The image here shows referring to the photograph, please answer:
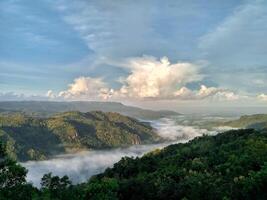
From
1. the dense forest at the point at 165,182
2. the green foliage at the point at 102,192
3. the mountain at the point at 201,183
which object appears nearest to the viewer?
the dense forest at the point at 165,182

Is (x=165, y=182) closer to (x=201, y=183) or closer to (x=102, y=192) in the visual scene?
(x=201, y=183)

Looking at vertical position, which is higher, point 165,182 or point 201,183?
point 201,183

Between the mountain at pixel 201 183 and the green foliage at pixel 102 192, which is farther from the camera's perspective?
the mountain at pixel 201 183

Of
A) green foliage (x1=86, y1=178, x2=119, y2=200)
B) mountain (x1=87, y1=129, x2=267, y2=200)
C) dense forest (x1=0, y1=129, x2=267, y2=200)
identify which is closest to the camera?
dense forest (x1=0, y1=129, x2=267, y2=200)

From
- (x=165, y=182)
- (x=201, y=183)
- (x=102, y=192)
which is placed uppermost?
(x=102, y=192)

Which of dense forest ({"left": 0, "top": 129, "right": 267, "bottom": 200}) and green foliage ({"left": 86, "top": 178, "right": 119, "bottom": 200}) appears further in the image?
green foliage ({"left": 86, "top": 178, "right": 119, "bottom": 200})

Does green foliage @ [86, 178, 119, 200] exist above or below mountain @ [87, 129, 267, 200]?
above

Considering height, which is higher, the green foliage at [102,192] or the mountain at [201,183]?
the green foliage at [102,192]

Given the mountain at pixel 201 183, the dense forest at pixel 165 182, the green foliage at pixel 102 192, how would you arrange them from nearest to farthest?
the dense forest at pixel 165 182, the green foliage at pixel 102 192, the mountain at pixel 201 183

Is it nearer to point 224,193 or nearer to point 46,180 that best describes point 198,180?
point 224,193

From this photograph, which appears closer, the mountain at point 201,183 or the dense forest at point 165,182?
the dense forest at point 165,182

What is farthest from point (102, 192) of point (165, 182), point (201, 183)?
point (165, 182)

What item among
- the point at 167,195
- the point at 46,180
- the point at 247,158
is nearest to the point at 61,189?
the point at 46,180
